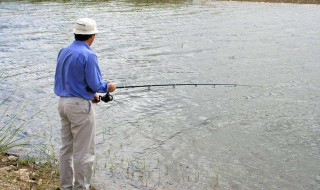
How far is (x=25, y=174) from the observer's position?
6473mm

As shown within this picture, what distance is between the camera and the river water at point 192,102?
24.6 ft

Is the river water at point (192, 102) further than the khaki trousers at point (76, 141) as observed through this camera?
Yes

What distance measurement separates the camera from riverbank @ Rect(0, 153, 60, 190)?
605 centimetres

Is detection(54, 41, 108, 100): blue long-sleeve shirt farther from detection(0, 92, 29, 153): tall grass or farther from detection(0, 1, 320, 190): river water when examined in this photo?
detection(0, 92, 29, 153): tall grass

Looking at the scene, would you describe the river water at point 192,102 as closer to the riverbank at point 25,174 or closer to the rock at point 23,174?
the riverbank at point 25,174

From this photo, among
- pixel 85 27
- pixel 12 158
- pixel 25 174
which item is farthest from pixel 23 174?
pixel 85 27

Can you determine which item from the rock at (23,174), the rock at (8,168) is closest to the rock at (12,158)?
the rock at (8,168)

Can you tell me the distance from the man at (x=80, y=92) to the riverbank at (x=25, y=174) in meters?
0.78

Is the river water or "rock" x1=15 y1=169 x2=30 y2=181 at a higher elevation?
"rock" x1=15 y1=169 x2=30 y2=181

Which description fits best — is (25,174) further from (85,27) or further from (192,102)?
(192,102)

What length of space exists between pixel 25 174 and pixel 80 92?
196cm

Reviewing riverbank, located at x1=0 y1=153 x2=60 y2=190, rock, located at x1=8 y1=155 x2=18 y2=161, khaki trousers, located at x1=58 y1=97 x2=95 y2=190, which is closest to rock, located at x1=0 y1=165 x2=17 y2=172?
riverbank, located at x1=0 y1=153 x2=60 y2=190

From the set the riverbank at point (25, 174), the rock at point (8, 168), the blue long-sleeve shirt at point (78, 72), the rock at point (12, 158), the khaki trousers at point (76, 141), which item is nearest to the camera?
the blue long-sleeve shirt at point (78, 72)

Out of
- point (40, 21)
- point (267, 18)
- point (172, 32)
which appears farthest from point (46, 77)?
point (267, 18)
